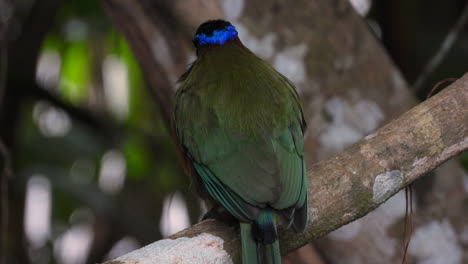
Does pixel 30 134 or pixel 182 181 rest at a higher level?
pixel 30 134

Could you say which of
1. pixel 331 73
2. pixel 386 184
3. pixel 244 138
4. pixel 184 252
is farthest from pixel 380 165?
pixel 331 73

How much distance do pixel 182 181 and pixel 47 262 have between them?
0.95m

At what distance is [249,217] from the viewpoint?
8.32ft

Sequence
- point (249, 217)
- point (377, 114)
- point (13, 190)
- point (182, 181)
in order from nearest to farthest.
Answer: point (249, 217) < point (377, 114) < point (13, 190) < point (182, 181)

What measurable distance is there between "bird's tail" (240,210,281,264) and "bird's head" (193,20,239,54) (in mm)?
889

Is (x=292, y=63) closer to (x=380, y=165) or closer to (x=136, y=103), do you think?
(x=380, y=165)

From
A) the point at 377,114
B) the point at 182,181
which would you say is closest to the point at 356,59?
the point at 377,114

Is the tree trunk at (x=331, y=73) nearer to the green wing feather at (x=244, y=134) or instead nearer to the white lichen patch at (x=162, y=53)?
the white lichen patch at (x=162, y=53)

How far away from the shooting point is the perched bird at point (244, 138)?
2.54m

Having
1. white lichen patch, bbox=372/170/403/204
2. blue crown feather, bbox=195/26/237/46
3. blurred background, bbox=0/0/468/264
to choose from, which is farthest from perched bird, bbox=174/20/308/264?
blurred background, bbox=0/0/468/264

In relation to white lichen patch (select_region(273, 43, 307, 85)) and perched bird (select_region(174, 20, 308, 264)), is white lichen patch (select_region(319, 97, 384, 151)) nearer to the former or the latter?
white lichen patch (select_region(273, 43, 307, 85))

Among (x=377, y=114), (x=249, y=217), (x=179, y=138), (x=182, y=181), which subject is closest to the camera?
(x=249, y=217)

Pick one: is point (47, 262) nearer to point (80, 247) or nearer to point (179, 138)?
point (80, 247)

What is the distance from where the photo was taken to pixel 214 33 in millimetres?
3197
